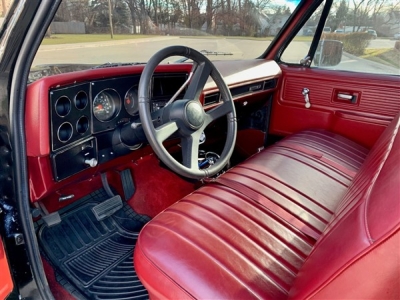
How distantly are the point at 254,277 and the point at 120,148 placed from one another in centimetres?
89

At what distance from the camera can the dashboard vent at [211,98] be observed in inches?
79.0

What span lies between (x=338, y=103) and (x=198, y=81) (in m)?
1.29

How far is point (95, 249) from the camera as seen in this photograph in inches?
72.1

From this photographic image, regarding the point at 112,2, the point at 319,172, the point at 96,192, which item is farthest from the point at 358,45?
the point at 96,192

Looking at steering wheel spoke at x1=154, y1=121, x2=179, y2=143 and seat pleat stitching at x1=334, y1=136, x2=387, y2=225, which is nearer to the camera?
seat pleat stitching at x1=334, y1=136, x2=387, y2=225

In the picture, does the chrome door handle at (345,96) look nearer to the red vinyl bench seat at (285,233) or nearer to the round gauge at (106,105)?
the red vinyl bench seat at (285,233)

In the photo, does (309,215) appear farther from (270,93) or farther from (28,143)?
(270,93)

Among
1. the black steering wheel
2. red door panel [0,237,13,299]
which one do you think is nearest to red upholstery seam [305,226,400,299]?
the black steering wheel

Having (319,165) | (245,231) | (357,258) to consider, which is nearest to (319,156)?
(319,165)

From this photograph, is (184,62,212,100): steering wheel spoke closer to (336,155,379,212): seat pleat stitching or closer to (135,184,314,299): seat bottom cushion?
(135,184,314,299): seat bottom cushion

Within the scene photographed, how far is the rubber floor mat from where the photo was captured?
163 centimetres

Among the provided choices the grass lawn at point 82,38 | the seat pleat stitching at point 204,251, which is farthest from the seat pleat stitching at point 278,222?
the grass lawn at point 82,38

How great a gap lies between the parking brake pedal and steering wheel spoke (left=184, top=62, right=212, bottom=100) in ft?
2.71

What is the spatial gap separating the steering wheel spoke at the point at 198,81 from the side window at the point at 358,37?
1.27 meters
